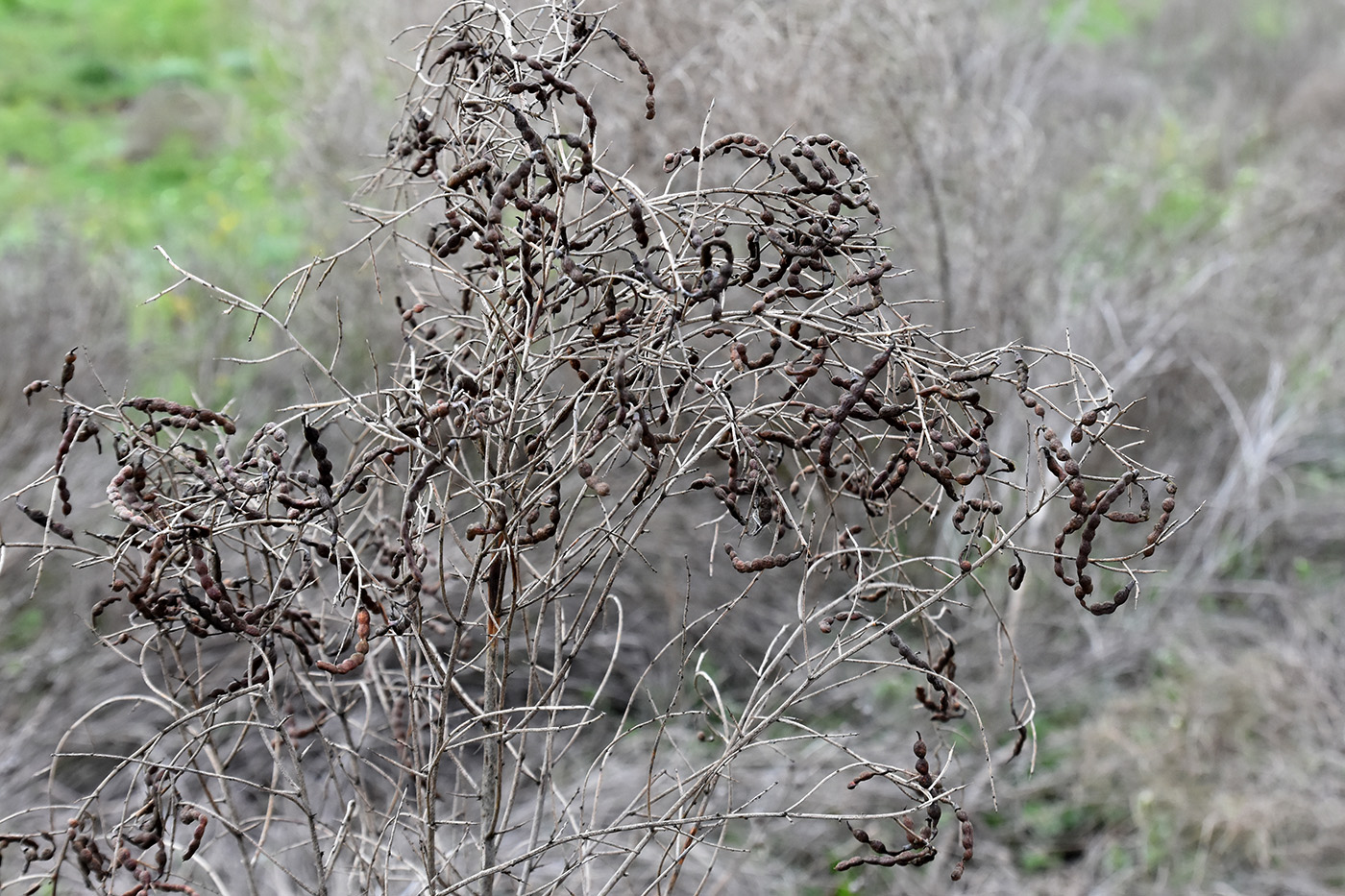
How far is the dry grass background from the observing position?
169 inches

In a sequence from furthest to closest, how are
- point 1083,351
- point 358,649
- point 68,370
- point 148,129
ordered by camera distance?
1. point 148,129
2. point 1083,351
3. point 68,370
4. point 358,649

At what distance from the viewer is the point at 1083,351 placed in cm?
549

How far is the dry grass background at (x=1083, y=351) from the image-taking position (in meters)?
4.28

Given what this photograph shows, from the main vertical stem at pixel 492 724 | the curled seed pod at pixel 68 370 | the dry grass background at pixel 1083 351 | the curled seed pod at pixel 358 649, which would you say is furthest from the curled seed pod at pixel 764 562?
the dry grass background at pixel 1083 351

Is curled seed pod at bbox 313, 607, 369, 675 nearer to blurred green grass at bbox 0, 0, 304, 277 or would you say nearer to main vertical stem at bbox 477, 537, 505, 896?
main vertical stem at bbox 477, 537, 505, 896

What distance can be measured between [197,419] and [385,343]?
14.1 feet

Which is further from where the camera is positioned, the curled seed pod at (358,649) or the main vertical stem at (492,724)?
the main vertical stem at (492,724)

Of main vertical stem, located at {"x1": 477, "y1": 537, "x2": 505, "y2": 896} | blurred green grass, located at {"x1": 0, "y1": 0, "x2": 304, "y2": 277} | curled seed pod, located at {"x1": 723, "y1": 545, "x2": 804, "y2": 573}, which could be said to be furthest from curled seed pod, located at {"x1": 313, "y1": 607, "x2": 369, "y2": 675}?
blurred green grass, located at {"x1": 0, "y1": 0, "x2": 304, "y2": 277}

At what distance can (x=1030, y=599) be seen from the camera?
5.29m

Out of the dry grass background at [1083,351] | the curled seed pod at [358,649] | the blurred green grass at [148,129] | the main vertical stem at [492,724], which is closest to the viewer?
the curled seed pod at [358,649]

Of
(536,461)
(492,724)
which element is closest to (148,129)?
(492,724)

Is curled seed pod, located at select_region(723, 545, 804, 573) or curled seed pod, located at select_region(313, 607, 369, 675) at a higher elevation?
curled seed pod, located at select_region(723, 545, 804, 573)

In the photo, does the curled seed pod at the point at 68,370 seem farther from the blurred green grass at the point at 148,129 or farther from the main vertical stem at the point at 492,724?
the blurred green grass at the point at 148,129

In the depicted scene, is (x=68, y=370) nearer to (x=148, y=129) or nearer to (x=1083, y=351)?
(x=1083, y=351)
